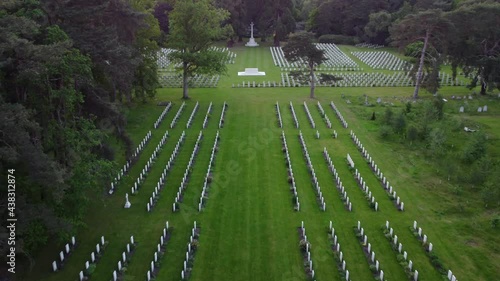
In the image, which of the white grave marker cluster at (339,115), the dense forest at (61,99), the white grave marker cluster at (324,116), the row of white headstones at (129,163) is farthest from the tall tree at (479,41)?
the row of white headstones at (129,163)

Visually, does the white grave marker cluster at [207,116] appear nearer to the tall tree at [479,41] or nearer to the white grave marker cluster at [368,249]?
the white grave marker cluster at [368,249]

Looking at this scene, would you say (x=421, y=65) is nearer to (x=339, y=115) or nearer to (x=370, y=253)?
(x=339, y=115)

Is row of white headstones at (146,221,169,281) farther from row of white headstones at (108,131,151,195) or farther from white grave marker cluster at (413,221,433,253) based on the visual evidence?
white grave marker cluster at (413,221,433,253)

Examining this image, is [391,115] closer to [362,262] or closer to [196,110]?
[196,110]

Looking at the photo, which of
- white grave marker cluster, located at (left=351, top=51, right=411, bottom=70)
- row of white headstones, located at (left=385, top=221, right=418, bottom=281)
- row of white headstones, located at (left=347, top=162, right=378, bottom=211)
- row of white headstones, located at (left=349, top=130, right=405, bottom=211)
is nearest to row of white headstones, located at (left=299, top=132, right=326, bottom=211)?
row of white headstones, located at (left=347, top=162, right=378, bottom=211)

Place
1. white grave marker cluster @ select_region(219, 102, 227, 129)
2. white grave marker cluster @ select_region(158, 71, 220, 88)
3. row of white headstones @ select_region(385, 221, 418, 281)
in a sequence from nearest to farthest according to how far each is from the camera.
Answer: row of white headstones @ select_region(385, 221, 418, 281) < white grave marker cluster @ select_region(219, 102, 227, 129) < white grave marker cluster @ select_region(158, 71, 220, 88)

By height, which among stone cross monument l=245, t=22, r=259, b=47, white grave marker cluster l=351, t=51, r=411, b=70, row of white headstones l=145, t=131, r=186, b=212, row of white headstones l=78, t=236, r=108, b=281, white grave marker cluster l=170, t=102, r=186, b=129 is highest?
stone cross monument l=245, t=22, r=259, b=47

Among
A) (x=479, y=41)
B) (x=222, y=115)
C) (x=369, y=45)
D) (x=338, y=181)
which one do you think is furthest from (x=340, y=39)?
(x=338, y=181)
